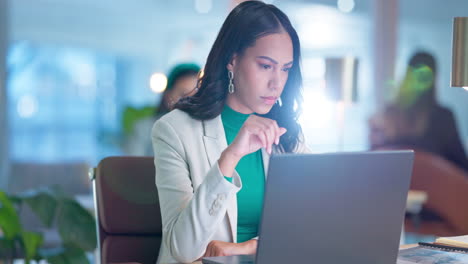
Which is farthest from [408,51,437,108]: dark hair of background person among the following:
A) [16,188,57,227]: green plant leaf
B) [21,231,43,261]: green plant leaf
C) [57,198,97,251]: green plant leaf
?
[21,231,43,261]: green plant leaf

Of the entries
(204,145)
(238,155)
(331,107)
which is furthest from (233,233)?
(331,107)

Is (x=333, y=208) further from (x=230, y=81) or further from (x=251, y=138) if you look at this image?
(x=230, y=81)

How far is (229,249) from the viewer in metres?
1.46

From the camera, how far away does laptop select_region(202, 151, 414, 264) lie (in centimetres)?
96

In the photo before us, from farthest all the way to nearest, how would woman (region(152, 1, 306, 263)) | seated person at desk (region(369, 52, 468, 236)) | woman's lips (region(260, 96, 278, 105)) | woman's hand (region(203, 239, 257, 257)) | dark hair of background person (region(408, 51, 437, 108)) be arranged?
dark hair of background person (region(408, 51, 437, 108)) < seated person at desk (region(369, 52, 468, 236)) < woman's lips (region(260, 96, 278, 105)) < woman (region(152, 1, 306, 263)) < woman's hand (region(203, 239, 257, 257))

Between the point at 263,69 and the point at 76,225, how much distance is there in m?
1.66

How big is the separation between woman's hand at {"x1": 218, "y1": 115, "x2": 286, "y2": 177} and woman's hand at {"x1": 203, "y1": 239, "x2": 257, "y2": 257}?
196mm

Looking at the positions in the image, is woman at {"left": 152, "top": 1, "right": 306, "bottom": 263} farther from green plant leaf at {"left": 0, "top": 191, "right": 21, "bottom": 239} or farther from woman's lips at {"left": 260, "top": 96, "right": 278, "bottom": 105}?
green plant leaf at {"left": 0, "top": 191, "right": 21, "bottom": 239}

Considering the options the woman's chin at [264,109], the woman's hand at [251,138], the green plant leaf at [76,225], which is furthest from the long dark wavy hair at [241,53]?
the green plant leaf at [76,225]

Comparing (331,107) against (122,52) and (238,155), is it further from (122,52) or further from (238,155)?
(238,155)

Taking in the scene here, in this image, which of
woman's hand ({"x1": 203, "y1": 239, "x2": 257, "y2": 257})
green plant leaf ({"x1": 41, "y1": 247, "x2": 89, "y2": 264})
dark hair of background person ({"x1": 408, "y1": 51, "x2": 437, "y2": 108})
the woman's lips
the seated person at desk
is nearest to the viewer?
woman's hand ({"x1": 203, "y1": 239, "x2": 257, "y2": 257})

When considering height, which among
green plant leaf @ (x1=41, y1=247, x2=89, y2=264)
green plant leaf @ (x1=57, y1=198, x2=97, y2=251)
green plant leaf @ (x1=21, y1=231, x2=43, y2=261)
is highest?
green plant leaf @ (x1=57, y1=198, x2=97, y2=251)

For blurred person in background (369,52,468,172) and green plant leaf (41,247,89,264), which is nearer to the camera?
green plant leaf (41,247,89,264)

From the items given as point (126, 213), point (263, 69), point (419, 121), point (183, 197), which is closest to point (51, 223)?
point (126, 213)
